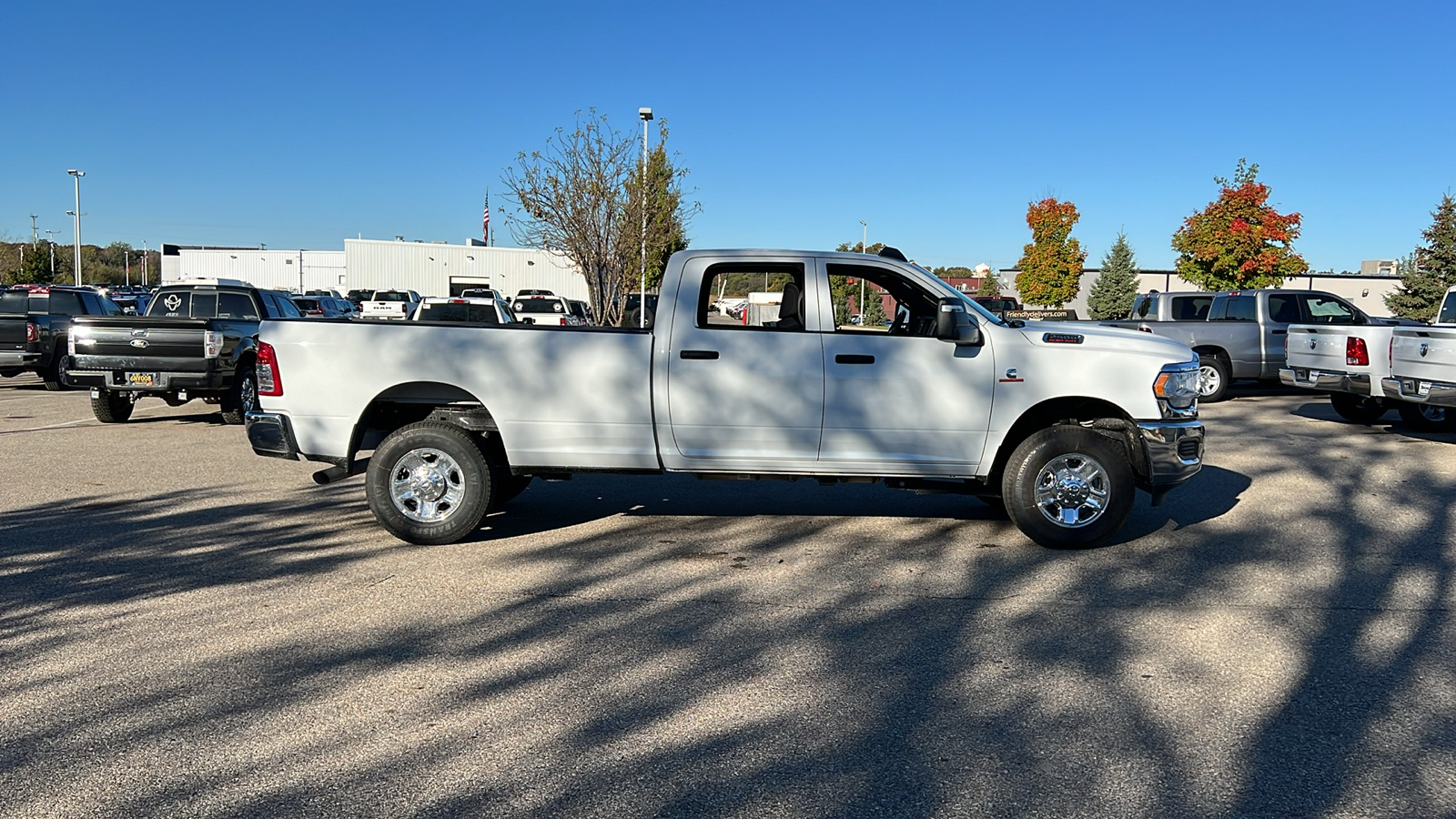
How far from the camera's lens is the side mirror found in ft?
23.6

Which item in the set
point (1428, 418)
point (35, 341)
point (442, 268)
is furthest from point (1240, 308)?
point (442, 268)

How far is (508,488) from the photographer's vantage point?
28.6 ft

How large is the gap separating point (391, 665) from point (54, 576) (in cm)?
282

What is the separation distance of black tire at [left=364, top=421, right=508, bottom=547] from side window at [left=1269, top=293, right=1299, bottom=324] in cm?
1620

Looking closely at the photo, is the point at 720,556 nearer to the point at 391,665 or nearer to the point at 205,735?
the point at 391,665

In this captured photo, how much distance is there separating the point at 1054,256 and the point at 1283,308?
3432cm

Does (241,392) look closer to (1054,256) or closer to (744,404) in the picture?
(744,404)

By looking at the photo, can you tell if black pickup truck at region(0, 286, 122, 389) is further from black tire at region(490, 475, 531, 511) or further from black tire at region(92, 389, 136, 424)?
black tire at region(490, 475, 531, 511)

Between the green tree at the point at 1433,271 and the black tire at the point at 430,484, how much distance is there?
135 feet

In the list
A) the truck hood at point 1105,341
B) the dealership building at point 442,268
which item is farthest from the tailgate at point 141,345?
the dealership building at point 442,268

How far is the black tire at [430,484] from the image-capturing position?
293 inches

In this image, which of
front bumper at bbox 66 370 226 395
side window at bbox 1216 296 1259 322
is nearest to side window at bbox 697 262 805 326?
front bumper at bbox 66 370 226 395

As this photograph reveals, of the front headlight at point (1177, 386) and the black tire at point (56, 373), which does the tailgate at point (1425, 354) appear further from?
the black tire at point (56, 373)

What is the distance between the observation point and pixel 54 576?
21.4 feet
